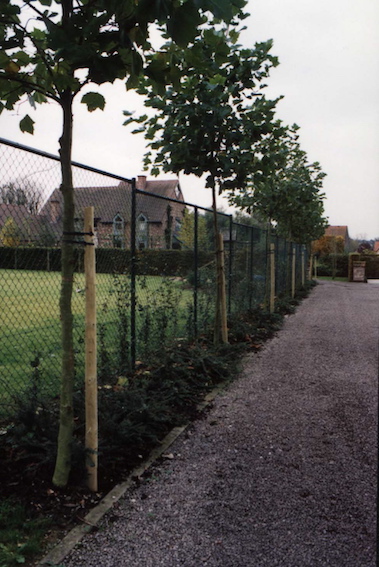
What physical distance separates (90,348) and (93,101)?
1479mm

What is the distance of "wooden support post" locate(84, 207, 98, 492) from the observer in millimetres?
2938

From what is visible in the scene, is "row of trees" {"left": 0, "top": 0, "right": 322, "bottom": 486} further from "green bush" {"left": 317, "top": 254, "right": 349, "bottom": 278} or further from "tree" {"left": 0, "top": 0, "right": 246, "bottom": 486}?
"green bush" {"left": 317, "top": 254, "right": 349, "bottom": 278}

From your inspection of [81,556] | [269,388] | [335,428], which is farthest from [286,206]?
[81,556]

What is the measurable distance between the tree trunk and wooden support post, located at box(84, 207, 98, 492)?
0.12m

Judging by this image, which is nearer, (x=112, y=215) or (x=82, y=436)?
(x=82, y=436)

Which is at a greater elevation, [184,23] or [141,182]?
[141,182]

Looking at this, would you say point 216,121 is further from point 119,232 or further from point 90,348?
point 90,348

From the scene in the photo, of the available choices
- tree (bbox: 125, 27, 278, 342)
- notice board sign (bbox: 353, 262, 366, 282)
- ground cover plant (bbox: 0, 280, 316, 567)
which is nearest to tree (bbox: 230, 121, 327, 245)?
tree (bbox: 125, 27, 278, 342)

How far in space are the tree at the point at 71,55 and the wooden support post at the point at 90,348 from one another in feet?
0.42

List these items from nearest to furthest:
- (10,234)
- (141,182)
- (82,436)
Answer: (10,234) < (82,436) < (141,182)

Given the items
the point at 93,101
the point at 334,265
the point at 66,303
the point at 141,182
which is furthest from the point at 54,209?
the point at 141,182

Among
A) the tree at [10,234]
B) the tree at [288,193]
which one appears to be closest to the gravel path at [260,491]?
the tree at [10,234]

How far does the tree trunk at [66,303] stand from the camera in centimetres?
276

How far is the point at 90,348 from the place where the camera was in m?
2.96
